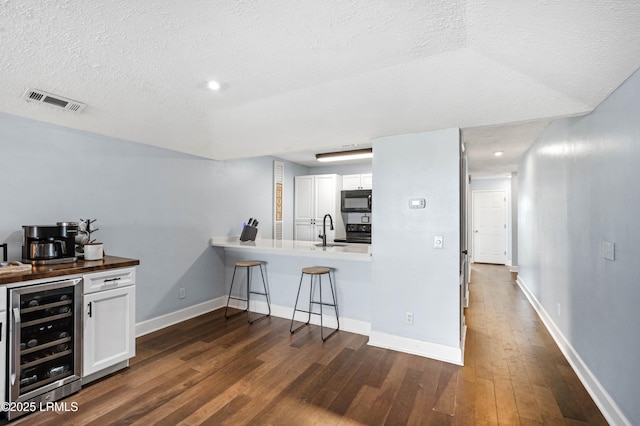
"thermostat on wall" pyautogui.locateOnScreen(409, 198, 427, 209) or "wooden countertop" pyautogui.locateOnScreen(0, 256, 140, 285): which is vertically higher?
"thermostat on wall" pyautogui.locateOnScreen(409, 198, 427, 209)

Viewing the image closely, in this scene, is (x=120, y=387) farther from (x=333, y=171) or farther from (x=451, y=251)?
(x=333, y=171)

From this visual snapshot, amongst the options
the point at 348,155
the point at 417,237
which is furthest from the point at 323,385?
the point at 348,155

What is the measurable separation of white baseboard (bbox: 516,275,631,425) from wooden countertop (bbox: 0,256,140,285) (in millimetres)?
3722

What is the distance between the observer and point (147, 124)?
3.11 meters

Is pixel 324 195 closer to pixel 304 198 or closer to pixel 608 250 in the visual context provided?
pixel 304 198

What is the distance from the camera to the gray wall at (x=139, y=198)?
266 centimetres

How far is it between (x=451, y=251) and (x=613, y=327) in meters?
1.19

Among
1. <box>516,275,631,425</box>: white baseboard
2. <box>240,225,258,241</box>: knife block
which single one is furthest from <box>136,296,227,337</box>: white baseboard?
<box>516,275,631,425</box>: white baseboard

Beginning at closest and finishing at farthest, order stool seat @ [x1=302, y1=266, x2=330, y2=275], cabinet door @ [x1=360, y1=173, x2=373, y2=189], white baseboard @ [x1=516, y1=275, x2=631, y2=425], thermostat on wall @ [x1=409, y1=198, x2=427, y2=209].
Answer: white baseboard @ [x1=516, y1=275, x2=631, y2=425] < thermostat on wall @ [x1=409, y1=198, x2=427, y2=209] < stool seat @ [x1=302, y1=266, x2=330, y2=275] < cabinet door @ [x1=360, y1=173, x2=373, y2=189]

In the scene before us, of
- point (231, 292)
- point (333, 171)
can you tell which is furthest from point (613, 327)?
point (333, 171)

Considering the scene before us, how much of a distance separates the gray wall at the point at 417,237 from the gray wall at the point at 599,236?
0.98 m

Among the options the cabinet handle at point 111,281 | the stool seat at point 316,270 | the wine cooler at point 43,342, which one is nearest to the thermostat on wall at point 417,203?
the stool seat at point 316,270

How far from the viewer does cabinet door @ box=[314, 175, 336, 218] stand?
610cm

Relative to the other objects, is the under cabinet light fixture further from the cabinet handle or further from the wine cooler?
the wine cooler
